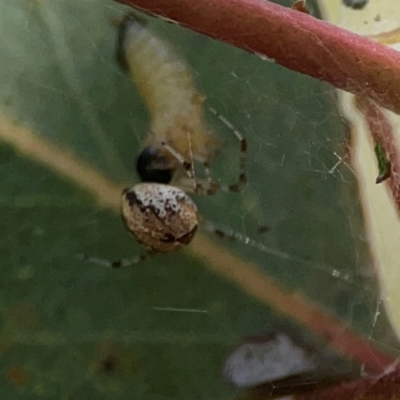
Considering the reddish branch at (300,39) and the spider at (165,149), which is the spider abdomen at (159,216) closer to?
the spider at (165,149)

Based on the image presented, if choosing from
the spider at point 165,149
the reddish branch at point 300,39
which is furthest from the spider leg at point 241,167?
the reddish branch at point 300,39

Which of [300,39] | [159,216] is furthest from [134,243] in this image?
[300,39]

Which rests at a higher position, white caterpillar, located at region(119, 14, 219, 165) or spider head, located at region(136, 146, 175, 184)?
white caterpillar, located at region(119, 14, 219, 165)

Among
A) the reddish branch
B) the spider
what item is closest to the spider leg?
the spider

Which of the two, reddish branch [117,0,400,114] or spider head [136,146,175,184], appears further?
spider head [136,146,175,184]

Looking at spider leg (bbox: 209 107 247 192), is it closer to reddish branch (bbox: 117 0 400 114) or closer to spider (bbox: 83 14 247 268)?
spider (bbox: 83 14 247 268)

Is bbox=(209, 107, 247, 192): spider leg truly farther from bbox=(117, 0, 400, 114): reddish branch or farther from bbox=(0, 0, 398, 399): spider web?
bbox=(117, 0, 400, 114): reddish branch

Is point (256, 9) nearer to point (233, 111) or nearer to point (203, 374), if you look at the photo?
point (233, 111)

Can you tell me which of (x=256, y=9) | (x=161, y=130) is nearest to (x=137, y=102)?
(x=161, y=130)
